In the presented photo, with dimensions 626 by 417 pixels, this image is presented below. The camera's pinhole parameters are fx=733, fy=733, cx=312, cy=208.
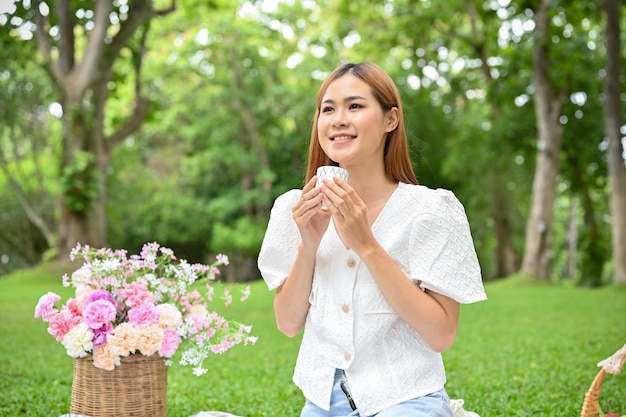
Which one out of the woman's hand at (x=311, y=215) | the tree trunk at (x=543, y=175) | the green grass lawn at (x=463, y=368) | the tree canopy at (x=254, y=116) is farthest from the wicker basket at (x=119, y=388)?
the tree trunk at (x=543, y=175)

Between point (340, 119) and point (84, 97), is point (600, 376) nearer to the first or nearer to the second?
point (340, 119)

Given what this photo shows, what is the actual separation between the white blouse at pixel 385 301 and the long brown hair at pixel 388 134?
0.13m

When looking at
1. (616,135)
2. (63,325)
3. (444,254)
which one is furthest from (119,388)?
(616,135)

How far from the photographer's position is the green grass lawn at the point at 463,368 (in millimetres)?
4770

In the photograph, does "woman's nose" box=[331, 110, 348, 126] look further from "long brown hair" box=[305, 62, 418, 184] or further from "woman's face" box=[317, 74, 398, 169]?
"long brown hair" box=[305, 62, 418, 184]

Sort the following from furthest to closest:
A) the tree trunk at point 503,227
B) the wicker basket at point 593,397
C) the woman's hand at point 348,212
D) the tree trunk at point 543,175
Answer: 1. the tree trunk at point 503,227
2. the tree trunk at point 543,175
3. the wicker basket at point 593,397
4. the woman's hand at point 348,212

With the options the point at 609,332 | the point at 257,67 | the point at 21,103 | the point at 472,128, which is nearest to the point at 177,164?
the point at 257,67

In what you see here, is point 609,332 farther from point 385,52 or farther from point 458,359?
point 385,52

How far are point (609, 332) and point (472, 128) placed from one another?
45.1 ft

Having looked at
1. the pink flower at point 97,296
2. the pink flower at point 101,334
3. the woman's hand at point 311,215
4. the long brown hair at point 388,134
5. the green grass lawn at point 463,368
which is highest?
the long brown hair at point 388,134

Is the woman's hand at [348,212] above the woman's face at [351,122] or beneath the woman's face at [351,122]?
beneath

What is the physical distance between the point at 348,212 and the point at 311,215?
166 mm

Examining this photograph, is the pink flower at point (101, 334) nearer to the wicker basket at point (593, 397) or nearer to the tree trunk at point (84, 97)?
the wicker basket at point (593, 397)

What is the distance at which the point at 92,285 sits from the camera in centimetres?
315
